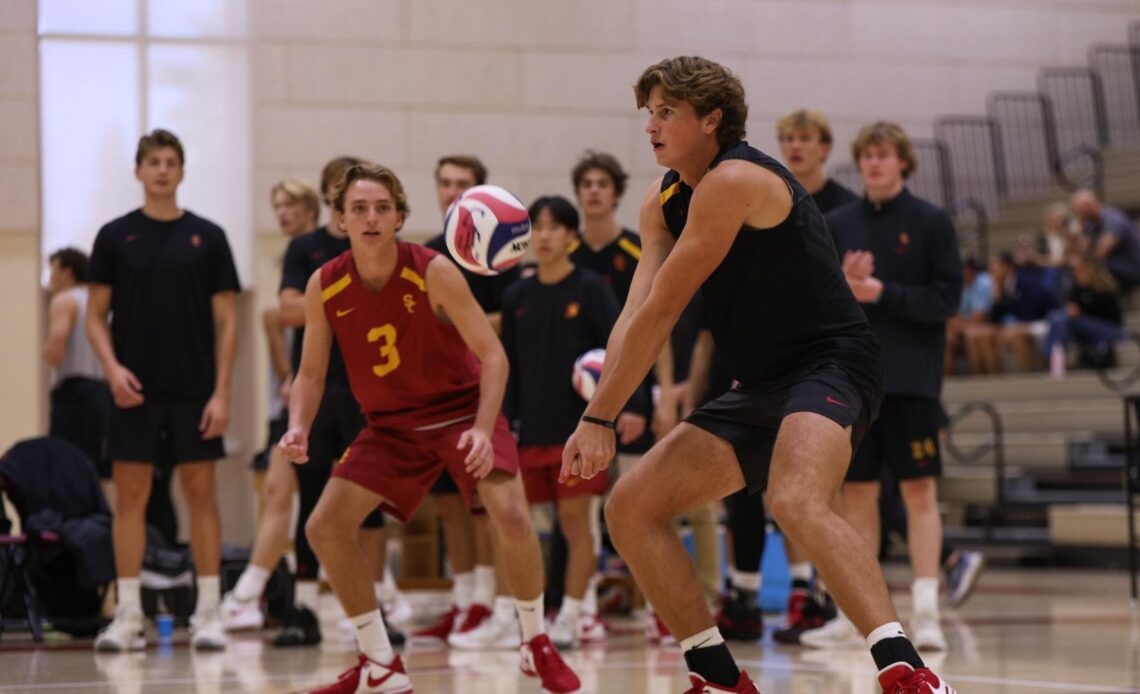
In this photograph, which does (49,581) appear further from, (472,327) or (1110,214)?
(1110,214)

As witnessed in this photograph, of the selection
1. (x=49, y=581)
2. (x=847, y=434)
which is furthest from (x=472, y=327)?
(x=49, y=581)

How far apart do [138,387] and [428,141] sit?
5.87 meters

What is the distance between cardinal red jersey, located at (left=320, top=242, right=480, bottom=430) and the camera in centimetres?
562

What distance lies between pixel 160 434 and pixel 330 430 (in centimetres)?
78

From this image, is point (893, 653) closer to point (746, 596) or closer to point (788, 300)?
point (788, 300)

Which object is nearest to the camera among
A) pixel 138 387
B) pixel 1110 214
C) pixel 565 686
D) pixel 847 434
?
pixel 847 434

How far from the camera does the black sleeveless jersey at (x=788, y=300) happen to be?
174 inches

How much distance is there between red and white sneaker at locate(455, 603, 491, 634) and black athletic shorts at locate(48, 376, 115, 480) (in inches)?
138

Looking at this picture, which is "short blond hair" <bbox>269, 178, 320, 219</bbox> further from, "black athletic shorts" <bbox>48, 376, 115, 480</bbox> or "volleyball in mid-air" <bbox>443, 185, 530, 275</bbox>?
"black athletic shorts" <bbox>48, 376, 115, 480</bbox>

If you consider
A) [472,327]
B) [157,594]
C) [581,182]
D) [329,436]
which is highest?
[581,182]

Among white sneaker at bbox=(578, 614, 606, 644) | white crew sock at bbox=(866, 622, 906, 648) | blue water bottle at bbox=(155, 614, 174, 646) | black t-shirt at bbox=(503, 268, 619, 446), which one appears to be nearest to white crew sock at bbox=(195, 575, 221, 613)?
blue water bottle at bbox=(155, 614, 174, 646)

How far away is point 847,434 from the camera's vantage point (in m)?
4.31

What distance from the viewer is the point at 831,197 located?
301 inches

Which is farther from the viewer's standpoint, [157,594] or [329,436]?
[157,594]
